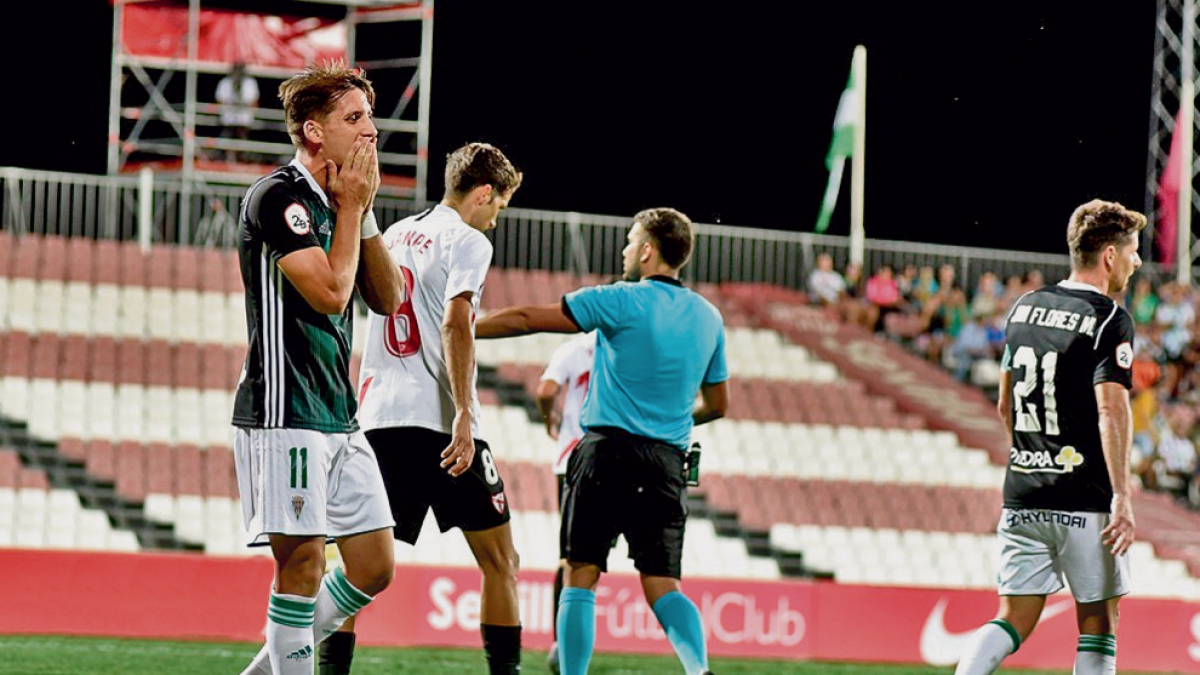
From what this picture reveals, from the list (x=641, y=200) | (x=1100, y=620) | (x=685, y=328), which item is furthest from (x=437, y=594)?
(x=641, y=200)

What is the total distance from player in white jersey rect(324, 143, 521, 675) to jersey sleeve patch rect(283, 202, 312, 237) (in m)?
1.45

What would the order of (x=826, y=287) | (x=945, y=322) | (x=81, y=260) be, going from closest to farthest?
(x=81, y=260), (x=826, y=287), (x=945, y=322)

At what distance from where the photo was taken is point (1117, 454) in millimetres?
6203

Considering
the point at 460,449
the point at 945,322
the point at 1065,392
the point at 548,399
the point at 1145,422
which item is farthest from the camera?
the point at 945,322

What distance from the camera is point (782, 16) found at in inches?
1175

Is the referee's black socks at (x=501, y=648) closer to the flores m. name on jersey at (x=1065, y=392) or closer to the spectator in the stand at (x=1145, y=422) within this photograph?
the flores m. name on jersey at (x=1065, y=392)

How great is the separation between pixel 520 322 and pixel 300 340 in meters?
1.72

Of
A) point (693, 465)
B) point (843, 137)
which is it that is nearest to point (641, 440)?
point (693, 465)

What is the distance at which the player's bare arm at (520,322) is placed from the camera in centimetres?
643

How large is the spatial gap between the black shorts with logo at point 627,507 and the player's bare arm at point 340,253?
89.2 inches

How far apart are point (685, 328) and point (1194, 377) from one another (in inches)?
635

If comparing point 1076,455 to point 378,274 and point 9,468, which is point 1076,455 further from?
point 9,468

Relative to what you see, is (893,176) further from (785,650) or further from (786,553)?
(785,650)

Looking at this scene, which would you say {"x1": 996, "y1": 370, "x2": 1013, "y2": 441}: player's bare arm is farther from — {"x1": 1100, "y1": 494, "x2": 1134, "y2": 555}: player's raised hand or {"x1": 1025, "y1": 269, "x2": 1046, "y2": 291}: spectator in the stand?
{"x1": 1025, "y1": 269, "x2": 1046, "y2": 291}: spectator in the stand
